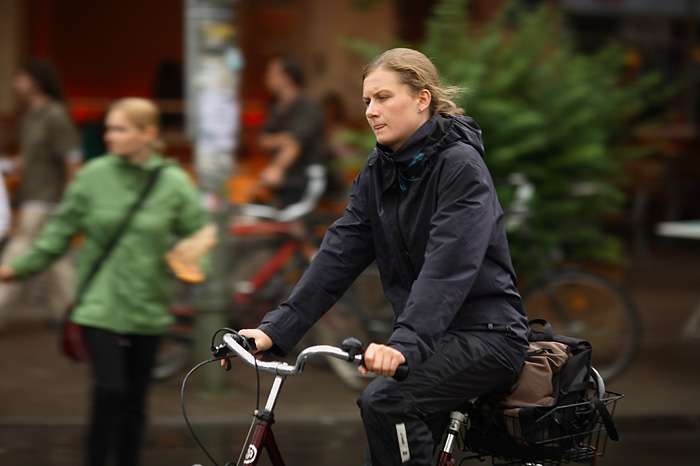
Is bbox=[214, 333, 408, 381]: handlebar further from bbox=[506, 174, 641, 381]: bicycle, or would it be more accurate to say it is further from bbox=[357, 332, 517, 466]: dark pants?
bbox=[506, 174, 641, 381]: bicycle

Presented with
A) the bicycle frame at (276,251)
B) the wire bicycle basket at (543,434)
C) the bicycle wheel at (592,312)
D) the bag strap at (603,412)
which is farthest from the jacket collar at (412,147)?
the bicycle frame at (276,251)

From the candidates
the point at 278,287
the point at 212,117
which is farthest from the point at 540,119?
the point at 212,117

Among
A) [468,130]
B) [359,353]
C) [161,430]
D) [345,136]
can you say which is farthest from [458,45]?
[359,353]

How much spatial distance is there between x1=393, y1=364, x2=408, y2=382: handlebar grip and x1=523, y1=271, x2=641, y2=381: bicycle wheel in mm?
4381

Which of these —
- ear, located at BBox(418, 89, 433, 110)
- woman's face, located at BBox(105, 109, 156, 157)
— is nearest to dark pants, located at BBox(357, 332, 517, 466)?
ear, located at BBox(418, 89, 433, 110)

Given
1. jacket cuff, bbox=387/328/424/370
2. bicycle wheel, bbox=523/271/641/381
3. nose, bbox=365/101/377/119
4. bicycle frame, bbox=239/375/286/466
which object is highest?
nose, bbox=365/101/377/119

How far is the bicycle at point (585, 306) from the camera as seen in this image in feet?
23.4

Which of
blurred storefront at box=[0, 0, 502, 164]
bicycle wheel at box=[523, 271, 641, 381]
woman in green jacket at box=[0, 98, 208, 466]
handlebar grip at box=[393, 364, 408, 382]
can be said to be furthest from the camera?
blurred storefront at box=[0, 0, 502, 164]

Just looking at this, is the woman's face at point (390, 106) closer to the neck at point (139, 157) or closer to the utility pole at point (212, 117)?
the neck at point (139, 157)

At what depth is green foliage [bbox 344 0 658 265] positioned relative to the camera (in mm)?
7316

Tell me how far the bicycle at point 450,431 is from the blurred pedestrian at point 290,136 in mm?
4697

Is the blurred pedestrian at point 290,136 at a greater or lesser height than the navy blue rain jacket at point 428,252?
lesser

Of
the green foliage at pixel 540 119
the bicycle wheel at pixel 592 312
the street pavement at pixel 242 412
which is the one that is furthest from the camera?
the green foliage at pixel 540 119

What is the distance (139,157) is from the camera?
492cm
